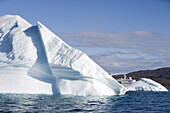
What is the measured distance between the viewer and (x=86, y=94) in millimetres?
20609

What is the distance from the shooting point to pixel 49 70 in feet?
70.5

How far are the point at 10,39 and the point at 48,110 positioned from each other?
1284cm

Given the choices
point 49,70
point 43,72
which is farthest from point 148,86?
point 43,72

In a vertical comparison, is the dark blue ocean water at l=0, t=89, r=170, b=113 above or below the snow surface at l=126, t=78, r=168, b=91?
below

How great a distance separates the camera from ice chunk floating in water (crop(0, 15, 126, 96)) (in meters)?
20.7

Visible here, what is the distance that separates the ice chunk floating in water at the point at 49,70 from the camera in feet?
67.9

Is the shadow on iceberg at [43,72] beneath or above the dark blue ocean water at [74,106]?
above

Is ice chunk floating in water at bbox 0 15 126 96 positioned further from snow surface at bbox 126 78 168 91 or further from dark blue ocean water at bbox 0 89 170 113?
snow surface at bbox 126 78 168 91

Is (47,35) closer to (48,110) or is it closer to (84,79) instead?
(84,79)

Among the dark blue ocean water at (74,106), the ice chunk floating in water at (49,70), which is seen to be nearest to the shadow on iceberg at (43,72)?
the ice chunk floating in water at (49,70)

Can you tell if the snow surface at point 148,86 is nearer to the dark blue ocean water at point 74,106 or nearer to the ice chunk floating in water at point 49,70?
the ice chunk floating in water at point 49,70

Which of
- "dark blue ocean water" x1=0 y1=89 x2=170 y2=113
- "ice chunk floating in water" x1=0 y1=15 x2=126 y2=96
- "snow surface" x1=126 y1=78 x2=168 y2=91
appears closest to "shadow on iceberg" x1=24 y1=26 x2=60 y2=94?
"ice chunk floating in water" x1=0 y1=15 x2=126 y2=96

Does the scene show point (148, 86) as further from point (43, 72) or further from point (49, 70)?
point (43, 72)

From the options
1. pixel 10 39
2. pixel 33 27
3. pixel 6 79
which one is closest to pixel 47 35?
pixel 33 27
